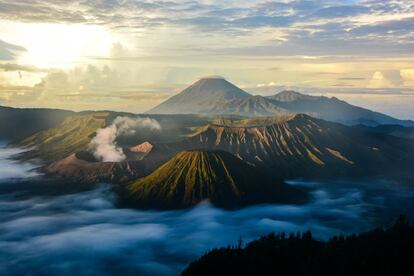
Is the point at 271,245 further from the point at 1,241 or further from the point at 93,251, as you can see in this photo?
the point at 1,241

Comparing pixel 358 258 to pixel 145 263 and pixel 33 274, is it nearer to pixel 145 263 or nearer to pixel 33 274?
pixel 145 263

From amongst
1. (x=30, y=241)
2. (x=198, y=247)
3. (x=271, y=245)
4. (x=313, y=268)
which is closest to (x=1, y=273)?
(x=30, y=241)

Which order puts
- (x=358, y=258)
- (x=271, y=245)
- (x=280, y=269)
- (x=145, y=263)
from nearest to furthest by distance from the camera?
(x=358, y=258) → (x=280, y=269) → (x=271, y=245) → (x=145, y=263)

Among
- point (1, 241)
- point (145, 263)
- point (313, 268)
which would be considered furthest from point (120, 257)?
A: point (313, 268)

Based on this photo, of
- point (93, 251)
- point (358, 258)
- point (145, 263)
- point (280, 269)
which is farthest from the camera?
point (93, 251)

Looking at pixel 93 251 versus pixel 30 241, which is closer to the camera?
pixel 93 251

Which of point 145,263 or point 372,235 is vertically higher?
point 372,235
